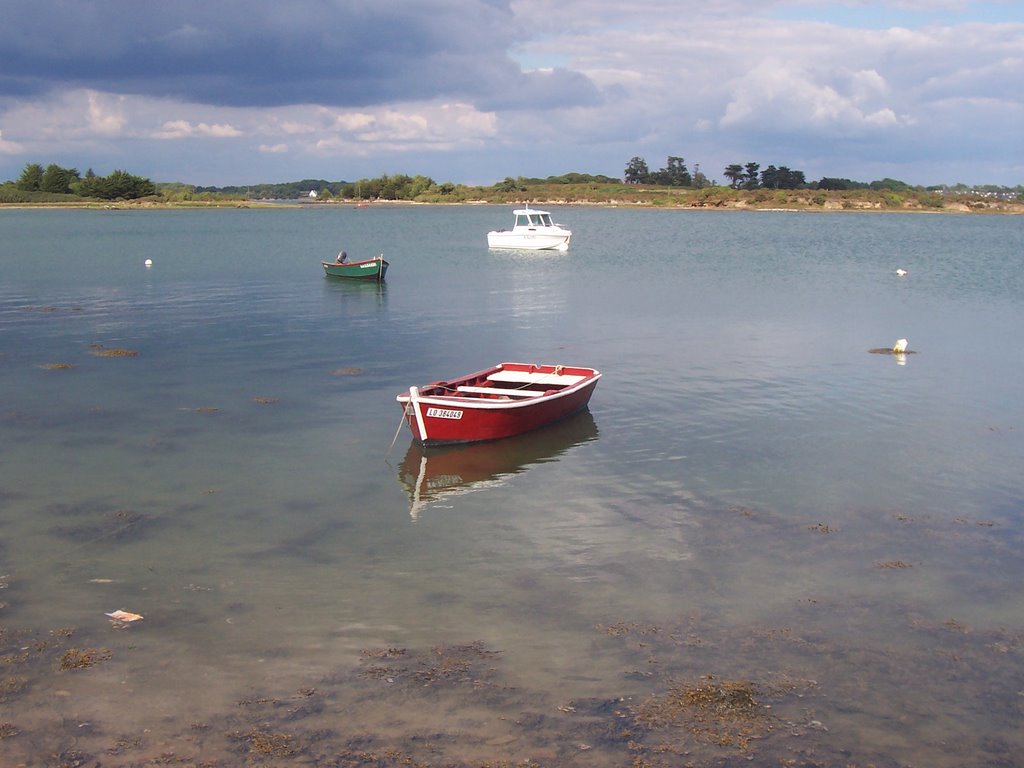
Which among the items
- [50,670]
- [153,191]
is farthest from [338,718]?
[153,191]

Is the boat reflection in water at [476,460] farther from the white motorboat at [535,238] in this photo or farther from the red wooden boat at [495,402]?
the white motorboat at [535,238]

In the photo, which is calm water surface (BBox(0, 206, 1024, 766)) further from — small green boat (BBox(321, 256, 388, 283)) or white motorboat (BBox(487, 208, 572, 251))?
white motorboat (BBox(487, 208, 572, 251))

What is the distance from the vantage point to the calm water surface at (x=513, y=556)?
9117 mm

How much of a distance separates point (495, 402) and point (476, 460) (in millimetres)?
1216

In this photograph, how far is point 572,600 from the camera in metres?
11.9

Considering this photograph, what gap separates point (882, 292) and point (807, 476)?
32.0 metres

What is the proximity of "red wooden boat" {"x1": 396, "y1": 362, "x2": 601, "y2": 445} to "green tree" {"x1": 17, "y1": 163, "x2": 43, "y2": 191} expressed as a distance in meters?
186

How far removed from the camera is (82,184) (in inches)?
7077

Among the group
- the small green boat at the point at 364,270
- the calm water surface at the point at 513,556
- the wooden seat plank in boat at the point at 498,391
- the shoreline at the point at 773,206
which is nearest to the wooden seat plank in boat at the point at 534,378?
the wooden seat plank in boat at the point at 498,391

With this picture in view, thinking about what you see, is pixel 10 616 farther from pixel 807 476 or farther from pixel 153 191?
pixel 153 191

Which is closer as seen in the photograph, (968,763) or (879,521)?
(968,763)

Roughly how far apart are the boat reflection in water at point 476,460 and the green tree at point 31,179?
616 feet

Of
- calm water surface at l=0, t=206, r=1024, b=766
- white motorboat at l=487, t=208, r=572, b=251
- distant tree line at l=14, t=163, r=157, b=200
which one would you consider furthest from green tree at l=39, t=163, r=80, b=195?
calm water surface at l=0, t=206, r=1024, b=766

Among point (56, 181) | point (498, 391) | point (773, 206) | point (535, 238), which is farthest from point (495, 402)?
point (56, 181)
